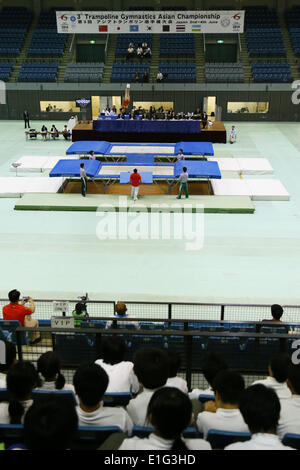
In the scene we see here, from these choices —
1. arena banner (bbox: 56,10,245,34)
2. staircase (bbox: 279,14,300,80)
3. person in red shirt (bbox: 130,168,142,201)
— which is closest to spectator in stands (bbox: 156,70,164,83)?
arena banner (bbox: 56,10,245,34)

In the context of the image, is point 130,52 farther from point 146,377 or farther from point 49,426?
point 49,426

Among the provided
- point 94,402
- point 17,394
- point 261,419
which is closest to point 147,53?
point 17,394

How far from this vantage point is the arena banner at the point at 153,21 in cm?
2661

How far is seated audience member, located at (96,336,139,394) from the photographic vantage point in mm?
4734

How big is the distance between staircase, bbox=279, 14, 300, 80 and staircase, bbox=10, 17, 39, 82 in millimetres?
20164

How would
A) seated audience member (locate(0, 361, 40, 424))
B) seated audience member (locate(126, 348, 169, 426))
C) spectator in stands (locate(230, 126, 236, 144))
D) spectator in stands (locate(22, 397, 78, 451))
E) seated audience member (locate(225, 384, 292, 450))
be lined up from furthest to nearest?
spectator in stands (locate(230, 126, 236, 144)) < seated audience member (locate(126, 348, 169, 426)) < seated audience member (locate(0, 361, 40, 424)) < seated audience member (locate(225, 384, 292, 450)) < spectator in stands (locate(22, 397, 78, 451))

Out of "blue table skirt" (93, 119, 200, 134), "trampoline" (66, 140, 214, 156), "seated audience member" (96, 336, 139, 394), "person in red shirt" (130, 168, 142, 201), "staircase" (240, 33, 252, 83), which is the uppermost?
"staircase" (240, 33, 252, 83)

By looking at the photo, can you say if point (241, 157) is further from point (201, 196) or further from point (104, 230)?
point (104, 230)

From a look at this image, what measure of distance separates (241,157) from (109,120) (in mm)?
7541

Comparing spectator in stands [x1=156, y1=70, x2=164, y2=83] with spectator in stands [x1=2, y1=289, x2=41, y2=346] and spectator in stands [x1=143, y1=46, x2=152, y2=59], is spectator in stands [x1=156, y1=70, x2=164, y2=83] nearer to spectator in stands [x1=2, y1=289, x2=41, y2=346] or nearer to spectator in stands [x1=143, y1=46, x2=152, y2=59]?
spectator in stands [x1=143, y1=46, x2=152, y2=59]

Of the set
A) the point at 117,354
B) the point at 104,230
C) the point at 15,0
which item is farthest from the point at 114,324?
the point at 15,0

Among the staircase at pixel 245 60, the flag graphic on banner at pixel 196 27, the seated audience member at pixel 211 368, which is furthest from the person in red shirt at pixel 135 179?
the staircase at pixel 245 60

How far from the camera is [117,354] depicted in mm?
4926

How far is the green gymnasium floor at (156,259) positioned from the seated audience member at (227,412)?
616 cm
